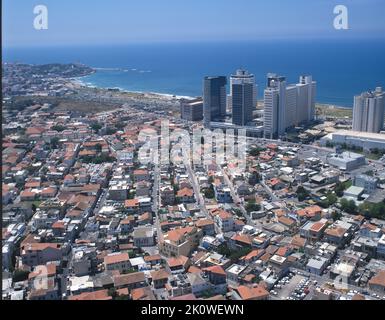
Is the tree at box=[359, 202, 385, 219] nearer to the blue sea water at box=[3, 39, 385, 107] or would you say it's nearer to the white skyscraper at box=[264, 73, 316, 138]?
the white skyscraper at box=[264, 73, 316, 138]

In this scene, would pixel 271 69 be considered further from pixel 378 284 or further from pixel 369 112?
pixel 378 284

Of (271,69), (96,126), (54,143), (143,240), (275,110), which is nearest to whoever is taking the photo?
(143,240)

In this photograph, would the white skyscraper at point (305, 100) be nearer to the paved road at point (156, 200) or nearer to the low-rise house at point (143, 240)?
the paved road at point (156, 200)

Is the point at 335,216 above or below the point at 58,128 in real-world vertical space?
below

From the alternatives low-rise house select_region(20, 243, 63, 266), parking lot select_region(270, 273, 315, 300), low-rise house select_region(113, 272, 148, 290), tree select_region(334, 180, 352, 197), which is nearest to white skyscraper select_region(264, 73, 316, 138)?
tree select_region(334, 180, 352, 197)

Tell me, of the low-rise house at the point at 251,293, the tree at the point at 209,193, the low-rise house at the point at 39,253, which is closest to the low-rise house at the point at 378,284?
the low-rise house at the point at 251,293

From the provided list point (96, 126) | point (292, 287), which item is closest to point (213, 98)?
point (96, 126)

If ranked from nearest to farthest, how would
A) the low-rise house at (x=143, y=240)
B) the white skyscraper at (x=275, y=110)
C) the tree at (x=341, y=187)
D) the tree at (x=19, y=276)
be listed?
1. the tree at (x=19, y=276)
2. the low-rise house at (x=143, y=240)
3. the tree at (x=341, y=187)
4. the white skyscraper at (x=275, y=110)

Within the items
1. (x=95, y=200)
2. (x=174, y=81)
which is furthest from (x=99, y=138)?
(x=174, y=81)
